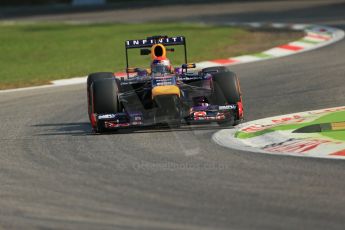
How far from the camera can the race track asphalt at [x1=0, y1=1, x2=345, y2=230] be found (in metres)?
7.90

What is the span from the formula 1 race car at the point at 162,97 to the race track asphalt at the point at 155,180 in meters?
0.21

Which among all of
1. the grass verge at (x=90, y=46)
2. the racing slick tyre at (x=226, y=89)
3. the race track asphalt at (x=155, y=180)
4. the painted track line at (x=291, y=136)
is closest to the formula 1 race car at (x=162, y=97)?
the racing slick tyre at (x=226, y=89)

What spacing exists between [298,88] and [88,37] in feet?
46.2

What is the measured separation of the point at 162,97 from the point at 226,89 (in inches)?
42.6

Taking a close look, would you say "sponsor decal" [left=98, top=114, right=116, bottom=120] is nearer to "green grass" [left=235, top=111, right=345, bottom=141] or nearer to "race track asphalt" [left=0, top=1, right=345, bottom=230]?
"race track asphalt" [left=0, top=1, right=345, bottom=230]

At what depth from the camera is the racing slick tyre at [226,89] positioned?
13.4 meters

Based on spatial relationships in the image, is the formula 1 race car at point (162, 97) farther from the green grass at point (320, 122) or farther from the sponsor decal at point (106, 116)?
the green grass at point (320, 122)

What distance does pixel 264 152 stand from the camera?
10.8 meters

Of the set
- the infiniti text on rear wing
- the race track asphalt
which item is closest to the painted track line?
the race track asphalt

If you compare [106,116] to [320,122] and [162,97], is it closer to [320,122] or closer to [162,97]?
[162,97]

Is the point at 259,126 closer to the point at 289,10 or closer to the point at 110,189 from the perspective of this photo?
the point at 110,189

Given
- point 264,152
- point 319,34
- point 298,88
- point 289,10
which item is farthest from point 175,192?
point 289,10

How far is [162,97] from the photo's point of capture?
12.9m

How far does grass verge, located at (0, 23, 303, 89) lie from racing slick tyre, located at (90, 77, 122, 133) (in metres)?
6.83
